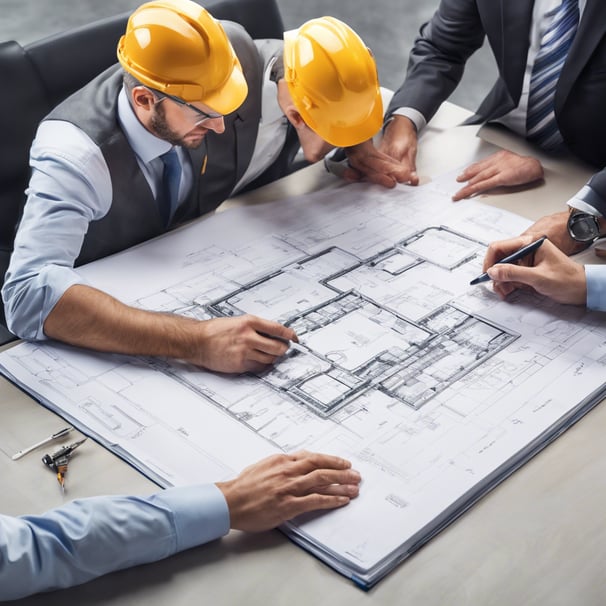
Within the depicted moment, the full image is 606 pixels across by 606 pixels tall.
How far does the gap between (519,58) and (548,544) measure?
136 cm

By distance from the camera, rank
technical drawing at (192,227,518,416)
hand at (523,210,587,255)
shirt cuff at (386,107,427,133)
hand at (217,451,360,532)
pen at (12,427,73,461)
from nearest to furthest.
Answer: hand at (217,451,360,532), pen at (12,427,73,461), technical drawing at (192,227,518,416), hand at (523,210,587,255), shirt cuff at (386,107,427,133)

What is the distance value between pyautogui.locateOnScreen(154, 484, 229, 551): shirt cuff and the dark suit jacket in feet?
3.78

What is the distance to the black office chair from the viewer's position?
5.97ft

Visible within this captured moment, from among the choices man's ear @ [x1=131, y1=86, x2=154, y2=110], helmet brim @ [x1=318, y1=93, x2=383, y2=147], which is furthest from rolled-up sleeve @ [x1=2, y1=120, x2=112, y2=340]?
helmet brim @ [x1=318, y1=93, x2=383, y2=147]

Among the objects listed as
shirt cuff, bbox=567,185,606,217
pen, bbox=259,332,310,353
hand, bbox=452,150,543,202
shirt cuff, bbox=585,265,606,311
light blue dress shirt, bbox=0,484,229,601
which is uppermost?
shirt cuff, bbox=567,185,606,217

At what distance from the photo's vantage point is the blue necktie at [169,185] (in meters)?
1.81

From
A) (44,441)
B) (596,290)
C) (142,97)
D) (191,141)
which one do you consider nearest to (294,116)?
(191,141)

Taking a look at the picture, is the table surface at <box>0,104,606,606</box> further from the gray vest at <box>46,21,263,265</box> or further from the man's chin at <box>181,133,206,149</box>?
the man's chin at <box>181,133,206,149</box>

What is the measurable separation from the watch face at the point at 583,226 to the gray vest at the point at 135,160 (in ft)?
2.44

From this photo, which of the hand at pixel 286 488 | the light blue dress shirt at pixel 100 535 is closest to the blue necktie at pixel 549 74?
the hand at pixel 286 488

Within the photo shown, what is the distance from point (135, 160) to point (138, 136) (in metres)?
0.05

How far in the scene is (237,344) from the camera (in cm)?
146

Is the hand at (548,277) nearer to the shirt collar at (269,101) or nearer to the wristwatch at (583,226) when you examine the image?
the wristwatch at (583,226)

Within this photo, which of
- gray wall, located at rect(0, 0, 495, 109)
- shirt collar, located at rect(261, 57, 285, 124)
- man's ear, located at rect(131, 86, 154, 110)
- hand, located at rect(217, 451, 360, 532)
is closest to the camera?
hand, located at rect(217, 451, 360, 532)
